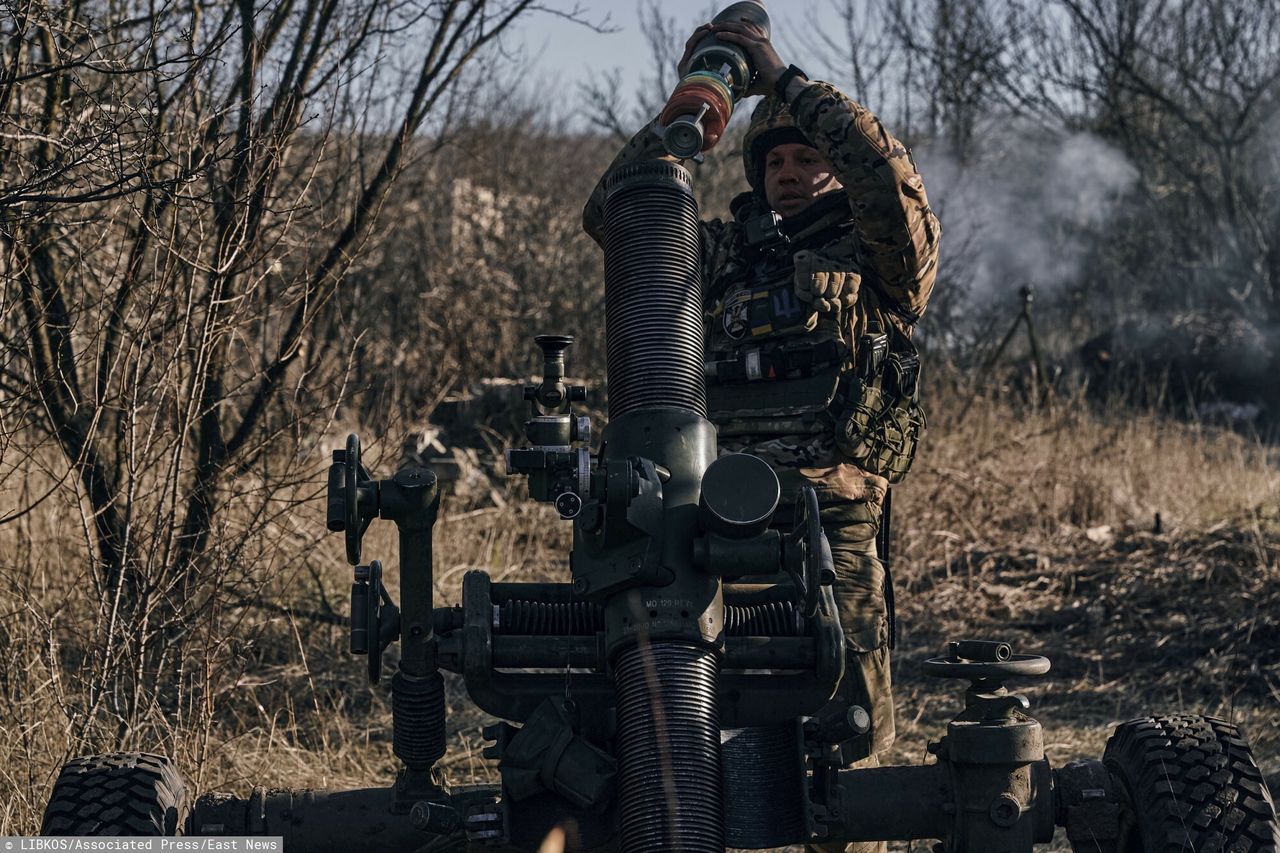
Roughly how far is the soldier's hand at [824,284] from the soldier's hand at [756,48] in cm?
52

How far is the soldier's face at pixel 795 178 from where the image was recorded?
4484 millimetres

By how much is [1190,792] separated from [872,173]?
6.00 feet

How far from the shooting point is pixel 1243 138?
16609 millimetres

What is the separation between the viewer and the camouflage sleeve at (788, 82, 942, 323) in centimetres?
401

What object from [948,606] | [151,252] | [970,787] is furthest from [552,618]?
[948,606]

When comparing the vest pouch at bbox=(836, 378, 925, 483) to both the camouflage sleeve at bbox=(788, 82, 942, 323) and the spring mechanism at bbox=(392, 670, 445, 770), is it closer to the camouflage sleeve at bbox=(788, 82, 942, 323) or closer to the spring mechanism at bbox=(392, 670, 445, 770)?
the camouflage sleeve at bbox=(788, 82, 942, 323)

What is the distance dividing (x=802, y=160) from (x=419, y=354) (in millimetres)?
7070

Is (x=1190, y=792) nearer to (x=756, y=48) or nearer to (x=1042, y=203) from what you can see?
(x=756, y=48)

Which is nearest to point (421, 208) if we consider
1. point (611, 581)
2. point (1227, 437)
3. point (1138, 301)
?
point (1227, 437)

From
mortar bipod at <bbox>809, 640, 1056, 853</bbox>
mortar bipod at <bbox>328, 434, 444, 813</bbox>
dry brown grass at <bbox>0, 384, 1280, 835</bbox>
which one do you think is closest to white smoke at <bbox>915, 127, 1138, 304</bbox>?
dry brown grass at <bbox>0, 384, 1280, 835</bbox>

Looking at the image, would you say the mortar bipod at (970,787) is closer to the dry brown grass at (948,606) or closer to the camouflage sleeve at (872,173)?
the camouflage sleeve at (872,173)

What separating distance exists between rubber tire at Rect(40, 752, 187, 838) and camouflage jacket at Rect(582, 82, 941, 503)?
180 centimetres

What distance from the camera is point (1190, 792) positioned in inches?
126

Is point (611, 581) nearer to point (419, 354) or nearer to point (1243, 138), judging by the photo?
point (419, 354)
